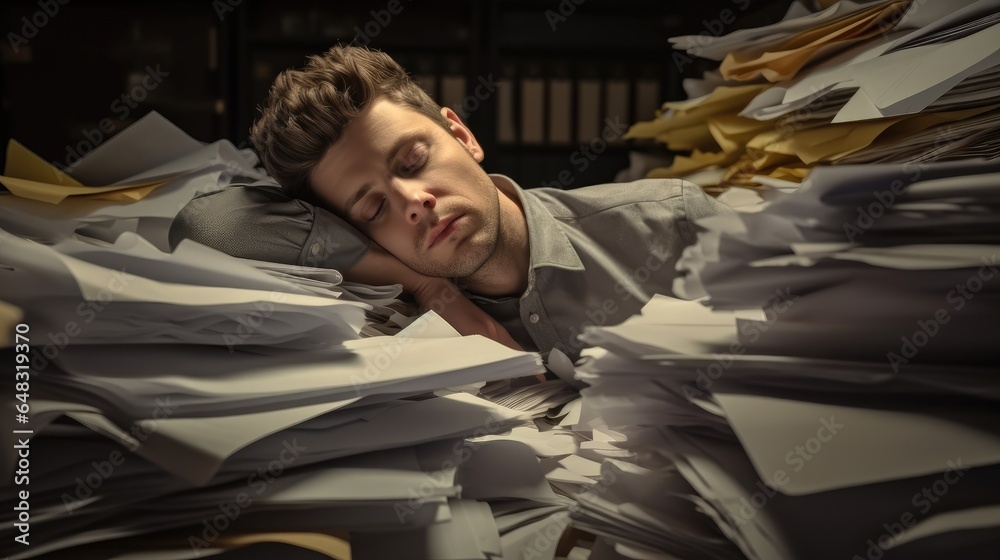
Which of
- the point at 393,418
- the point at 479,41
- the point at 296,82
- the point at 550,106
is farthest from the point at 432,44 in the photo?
the point at 393,418

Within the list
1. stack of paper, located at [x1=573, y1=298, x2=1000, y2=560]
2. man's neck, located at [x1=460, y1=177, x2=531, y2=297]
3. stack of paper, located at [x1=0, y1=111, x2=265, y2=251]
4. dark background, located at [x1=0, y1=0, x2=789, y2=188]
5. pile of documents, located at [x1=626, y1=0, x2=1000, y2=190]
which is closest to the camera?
stack of paper, located at [x1=573, y1=298, x2=1000, y2=560]

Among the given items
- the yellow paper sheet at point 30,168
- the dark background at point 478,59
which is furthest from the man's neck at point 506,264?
the dark background at point 478,59

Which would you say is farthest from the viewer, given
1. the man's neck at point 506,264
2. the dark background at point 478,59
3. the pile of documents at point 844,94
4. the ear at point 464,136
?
the dark background at point 478,59

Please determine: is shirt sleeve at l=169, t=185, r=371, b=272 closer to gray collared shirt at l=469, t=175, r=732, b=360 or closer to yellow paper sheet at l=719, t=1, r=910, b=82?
gray collared shirt at l=469, t=175, r=732, b=360

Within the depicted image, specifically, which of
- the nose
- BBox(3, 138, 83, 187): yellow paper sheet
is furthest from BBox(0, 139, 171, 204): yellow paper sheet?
the nose

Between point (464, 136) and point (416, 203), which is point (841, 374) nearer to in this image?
point (416, 203)

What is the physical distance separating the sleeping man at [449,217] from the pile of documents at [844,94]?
0.15 m

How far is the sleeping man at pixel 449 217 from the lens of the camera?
972 mm

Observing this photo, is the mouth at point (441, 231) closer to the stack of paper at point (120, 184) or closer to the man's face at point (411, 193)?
the man's face at point (411, 193)

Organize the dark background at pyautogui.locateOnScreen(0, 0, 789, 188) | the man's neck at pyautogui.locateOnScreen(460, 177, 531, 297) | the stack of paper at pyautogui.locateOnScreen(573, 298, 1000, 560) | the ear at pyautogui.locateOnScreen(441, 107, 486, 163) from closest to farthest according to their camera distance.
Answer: the stack of paper at pyautogui.locateOnScreen(573, 298, 1000, 560), the man's neck at pyautogui.locateOnScreen(460, 177, 531, 297), the ear at pyautogui.locateOnScreen(441, 107, 486, 163), the dark background at pyautogui.locateOnScreen(0, 0, 789, 188)

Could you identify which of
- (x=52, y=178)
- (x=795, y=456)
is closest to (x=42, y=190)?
(x=52, y=178)

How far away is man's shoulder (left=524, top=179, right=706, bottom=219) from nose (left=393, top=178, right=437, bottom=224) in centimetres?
23

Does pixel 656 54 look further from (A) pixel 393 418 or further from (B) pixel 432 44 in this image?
(A) pixel 393 418

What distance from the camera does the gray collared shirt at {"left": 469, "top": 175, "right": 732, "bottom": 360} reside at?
40.1 inches
